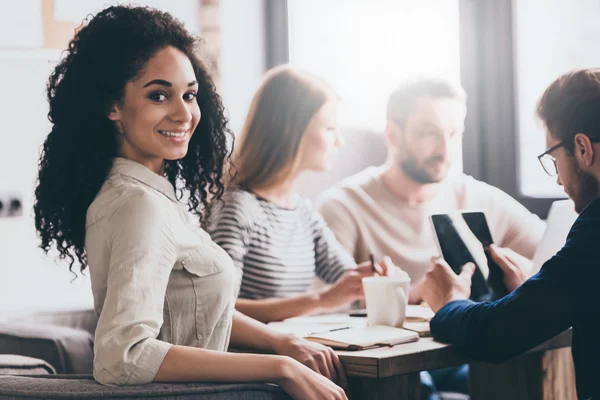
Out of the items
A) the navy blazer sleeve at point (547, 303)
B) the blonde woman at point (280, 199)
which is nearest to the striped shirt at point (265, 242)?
the blonde woman at point (280, 199)

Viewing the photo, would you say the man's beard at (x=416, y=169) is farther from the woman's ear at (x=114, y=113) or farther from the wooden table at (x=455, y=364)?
the woman's ear at (x=114, y=113)

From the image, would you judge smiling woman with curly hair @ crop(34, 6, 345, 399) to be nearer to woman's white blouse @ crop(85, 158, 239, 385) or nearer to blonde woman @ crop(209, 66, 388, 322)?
woman's white blouse @ crop(85, 158, 239, 385)

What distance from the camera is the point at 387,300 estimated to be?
5.13 feet

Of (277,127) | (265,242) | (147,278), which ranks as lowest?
(265,242)

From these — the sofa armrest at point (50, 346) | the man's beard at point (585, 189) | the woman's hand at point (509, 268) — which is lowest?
the sofa armrest at point (50, 346)

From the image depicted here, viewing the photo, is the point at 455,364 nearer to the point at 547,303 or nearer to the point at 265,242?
the point at 547,303

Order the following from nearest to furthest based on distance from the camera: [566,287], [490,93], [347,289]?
[566,287], [347,289], [490,93]

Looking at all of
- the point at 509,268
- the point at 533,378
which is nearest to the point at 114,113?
the point at 509,268

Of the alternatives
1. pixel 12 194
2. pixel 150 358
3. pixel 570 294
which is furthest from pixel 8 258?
pixel 570 294

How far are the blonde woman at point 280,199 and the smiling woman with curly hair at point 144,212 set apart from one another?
502mm

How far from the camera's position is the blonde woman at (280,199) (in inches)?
78.6

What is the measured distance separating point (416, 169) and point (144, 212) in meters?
1.32

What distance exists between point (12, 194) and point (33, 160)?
173 mm

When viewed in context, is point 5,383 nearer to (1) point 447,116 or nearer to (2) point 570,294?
(2) point 570,294
